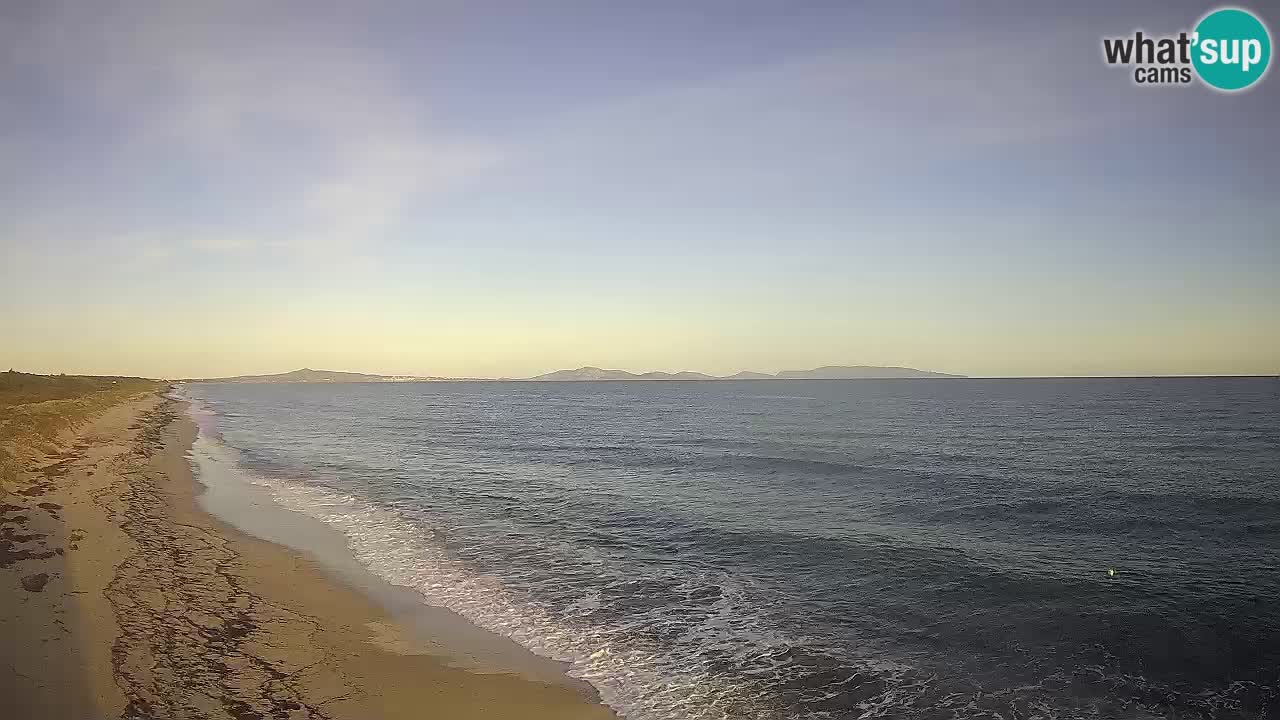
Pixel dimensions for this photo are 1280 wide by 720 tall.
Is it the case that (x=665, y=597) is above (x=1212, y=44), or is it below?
below

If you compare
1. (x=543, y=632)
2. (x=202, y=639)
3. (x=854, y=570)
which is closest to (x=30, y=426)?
(x=202, y=639)

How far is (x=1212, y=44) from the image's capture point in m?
18.4

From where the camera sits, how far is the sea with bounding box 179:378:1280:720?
1118cm

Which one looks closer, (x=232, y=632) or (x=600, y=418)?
(x=232, y=632)

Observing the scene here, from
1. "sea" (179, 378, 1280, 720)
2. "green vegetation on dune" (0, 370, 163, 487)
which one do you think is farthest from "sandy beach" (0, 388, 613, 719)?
"green vegetation on dune" (0, 370, 163, 487)

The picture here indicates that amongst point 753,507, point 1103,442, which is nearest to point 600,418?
point 1103,442

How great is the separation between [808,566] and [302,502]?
20.7 meters

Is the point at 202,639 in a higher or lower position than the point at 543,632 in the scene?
higher

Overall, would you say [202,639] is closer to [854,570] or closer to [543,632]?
[543,632]

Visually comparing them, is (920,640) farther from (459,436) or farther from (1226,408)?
(1226,408)

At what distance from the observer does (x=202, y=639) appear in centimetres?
1132

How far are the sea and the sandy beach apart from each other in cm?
186

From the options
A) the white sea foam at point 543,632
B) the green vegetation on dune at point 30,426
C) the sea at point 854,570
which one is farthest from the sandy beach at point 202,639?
the green vegetation on dune at point 30,426

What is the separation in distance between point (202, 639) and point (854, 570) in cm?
1469
